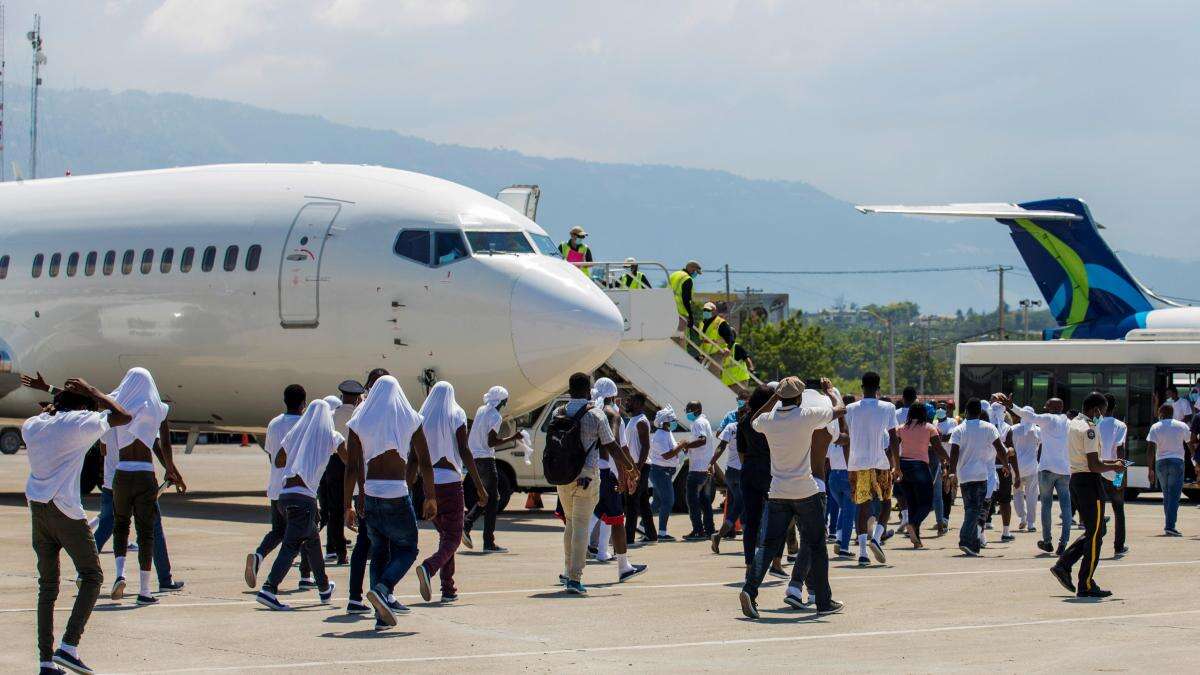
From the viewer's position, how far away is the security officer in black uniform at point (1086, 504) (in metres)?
13.5

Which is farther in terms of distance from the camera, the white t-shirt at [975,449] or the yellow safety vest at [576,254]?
the yellow safety vest at [576,254]

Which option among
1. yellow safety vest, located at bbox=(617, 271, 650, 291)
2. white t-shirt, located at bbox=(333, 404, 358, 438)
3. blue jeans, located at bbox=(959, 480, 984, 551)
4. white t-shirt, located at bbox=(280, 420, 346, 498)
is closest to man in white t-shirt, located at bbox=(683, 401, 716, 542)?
blue jeans, located at bbox=(959, 480, 984, 551)

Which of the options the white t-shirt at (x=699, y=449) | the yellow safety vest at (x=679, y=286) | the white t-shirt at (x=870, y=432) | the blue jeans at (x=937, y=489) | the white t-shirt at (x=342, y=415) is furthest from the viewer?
the yellow safety vest at (x=679, y=286)

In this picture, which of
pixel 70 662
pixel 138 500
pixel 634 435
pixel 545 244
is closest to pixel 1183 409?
pixel 545 244

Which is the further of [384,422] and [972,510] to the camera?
[972,510]

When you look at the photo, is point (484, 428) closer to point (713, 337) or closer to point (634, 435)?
point (634, 435)

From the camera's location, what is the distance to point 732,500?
64.6 ft

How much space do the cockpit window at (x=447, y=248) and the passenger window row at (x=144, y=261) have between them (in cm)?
256

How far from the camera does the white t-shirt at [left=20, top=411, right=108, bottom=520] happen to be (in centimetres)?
982

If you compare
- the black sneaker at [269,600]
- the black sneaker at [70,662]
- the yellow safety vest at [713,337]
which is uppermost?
the yellow safety vest at [713,337]

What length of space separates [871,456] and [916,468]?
2.27 m

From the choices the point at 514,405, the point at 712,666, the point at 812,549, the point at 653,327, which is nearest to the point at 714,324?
the point at 653,327

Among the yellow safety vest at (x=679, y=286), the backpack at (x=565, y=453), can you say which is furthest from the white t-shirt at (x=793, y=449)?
the yellow safety vest at (x=679, y=286)

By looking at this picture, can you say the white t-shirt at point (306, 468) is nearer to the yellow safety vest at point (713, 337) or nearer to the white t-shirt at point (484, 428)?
the white t-shirt at point (484, 428)
